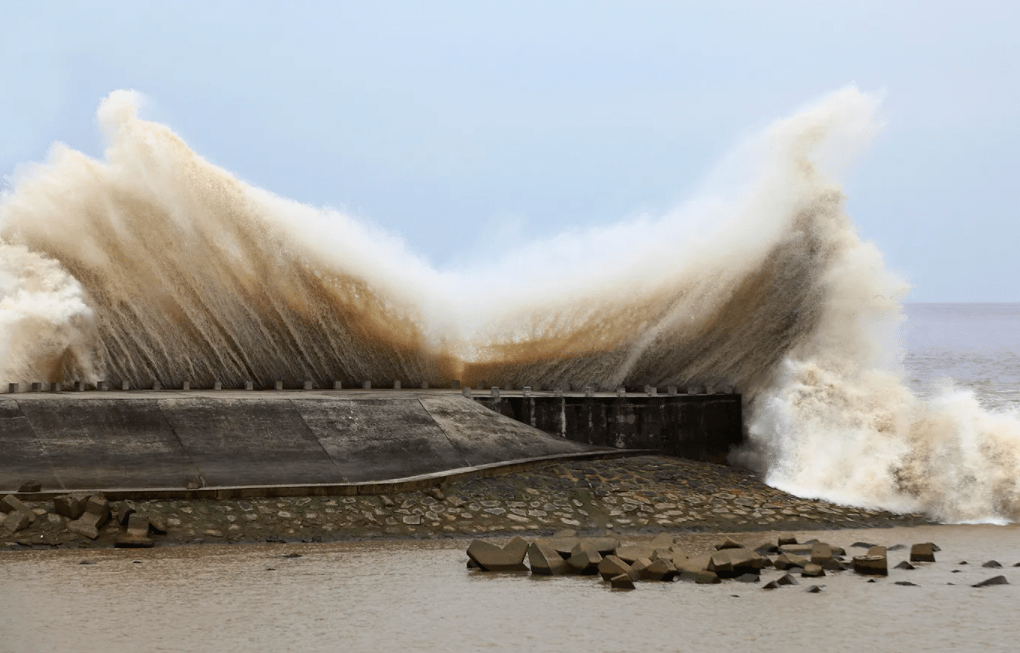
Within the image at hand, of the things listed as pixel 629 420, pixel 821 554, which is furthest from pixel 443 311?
pixel 821 554

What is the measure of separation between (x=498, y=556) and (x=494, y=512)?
4.02 m

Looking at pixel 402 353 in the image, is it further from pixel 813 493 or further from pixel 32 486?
pixel 32 486

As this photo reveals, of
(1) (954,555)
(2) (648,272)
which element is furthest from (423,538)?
(2) (648,272)

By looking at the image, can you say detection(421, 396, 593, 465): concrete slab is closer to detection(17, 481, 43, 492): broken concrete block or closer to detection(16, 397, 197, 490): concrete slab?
detection(16, 397, 197, 490): concrete slab

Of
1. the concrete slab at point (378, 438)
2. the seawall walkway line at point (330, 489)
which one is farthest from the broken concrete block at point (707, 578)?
the concrete slab at point (378, 438)

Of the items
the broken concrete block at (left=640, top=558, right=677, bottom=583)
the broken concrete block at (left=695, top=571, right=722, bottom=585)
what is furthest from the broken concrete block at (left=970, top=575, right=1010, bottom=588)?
the broken concrete block at (left=640, top=558, right=677, bottom=583)

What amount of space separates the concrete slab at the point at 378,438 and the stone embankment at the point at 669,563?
4.64 metres

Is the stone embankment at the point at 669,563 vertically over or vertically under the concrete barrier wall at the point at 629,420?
under

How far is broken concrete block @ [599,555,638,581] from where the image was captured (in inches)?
668

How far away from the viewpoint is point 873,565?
17594 millimetres

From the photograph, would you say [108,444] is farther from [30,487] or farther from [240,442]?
[240,442]

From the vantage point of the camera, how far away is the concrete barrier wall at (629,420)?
27312 mm

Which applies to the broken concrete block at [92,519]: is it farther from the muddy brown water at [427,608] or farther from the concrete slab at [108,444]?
the concrete slab at [108,444]

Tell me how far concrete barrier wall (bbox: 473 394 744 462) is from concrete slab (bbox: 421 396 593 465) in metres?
0.47
